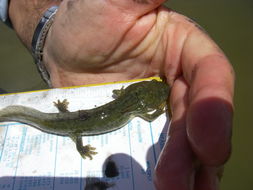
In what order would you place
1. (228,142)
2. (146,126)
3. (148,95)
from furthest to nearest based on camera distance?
1. (148,95)
2. (146,126)
3. (228,142)

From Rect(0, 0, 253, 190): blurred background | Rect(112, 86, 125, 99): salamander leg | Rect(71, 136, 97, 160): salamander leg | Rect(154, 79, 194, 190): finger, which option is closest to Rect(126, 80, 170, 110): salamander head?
Rect(112, 86, 125, 99): salamander leg

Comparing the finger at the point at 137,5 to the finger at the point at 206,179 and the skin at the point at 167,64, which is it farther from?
the finger at the point at 206,179

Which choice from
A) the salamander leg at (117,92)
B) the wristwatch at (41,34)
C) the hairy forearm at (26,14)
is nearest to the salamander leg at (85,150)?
the salamander leg at (117,92)

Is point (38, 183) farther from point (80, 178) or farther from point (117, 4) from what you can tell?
point (117, 4)

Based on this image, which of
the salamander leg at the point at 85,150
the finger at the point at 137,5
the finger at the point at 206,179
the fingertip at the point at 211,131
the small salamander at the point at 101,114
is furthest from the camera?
the small salamander at the point at 101,114

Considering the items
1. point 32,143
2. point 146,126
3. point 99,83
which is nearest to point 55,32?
point 99,83

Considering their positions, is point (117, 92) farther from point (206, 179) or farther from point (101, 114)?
point (206, 179)
